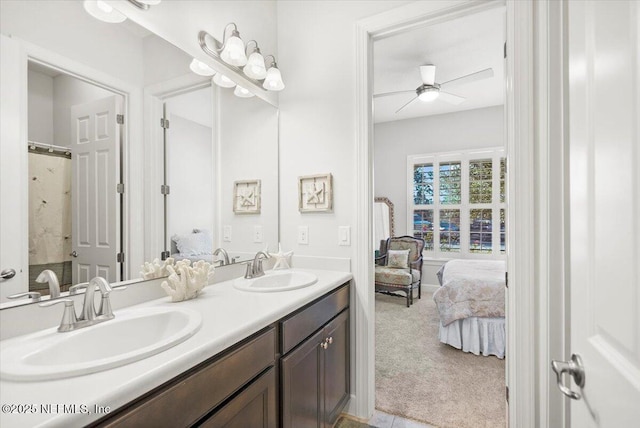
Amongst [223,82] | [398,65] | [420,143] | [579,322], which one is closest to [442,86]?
[398,65]

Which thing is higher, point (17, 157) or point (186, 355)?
point (17, 157)

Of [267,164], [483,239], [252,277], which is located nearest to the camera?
[252,277]

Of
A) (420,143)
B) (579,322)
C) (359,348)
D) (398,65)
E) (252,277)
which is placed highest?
(398,65)

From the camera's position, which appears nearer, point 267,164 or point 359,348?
point 359,348

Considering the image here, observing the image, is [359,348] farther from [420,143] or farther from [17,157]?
[420,143]

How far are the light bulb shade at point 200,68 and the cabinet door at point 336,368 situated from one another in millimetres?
1494

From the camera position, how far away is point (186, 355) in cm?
76

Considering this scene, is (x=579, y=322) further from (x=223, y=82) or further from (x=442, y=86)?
(x=442, y=86)

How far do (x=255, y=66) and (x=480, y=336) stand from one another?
2847mm

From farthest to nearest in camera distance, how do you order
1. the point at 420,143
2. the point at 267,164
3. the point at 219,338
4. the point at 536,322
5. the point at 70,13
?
1. the point at 420,143
2. the point at 267,164
3. the point at 536,322
4. the point at 70,13
5. the point at 219,338

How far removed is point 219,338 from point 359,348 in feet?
3.91

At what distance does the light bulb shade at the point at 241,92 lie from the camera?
189cm

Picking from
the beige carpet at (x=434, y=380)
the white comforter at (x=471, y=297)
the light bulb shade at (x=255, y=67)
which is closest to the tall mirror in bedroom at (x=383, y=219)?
the beige carpet at (x=434, y=380)

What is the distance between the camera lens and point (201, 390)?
814mm
